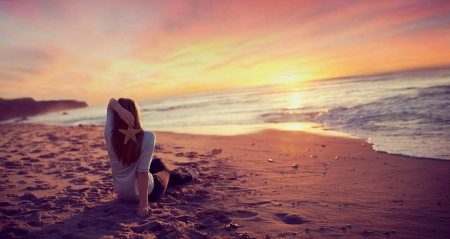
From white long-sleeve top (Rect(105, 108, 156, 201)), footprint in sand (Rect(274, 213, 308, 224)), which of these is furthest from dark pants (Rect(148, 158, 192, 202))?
footprint in sand (Rect(274, 213, 308, 224))

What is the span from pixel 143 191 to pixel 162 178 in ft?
1.94

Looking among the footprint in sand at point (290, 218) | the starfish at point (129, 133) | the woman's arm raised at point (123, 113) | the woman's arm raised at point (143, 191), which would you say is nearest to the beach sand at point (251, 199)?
the footprint in sand at point (290, 218)

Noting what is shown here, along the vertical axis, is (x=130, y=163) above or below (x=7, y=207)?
above

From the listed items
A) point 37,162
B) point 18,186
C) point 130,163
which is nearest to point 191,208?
point 130,163

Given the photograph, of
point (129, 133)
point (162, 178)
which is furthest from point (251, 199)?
point (129, 133)

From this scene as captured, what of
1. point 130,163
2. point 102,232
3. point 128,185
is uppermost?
point 130,163

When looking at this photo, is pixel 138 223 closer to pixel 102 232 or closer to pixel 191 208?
pixel 102 232

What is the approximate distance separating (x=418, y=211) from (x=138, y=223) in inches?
132

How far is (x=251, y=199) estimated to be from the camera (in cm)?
372

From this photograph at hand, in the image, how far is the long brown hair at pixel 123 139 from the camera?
310cm

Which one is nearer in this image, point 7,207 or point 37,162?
point 7,207

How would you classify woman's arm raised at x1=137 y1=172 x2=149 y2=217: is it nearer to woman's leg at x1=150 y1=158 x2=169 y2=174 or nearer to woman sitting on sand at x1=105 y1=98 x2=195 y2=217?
woman sitting on sand at x1=105 y1=98 x2=195 y2=217

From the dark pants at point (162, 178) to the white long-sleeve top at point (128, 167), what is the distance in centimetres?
11

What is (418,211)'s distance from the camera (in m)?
3.09
